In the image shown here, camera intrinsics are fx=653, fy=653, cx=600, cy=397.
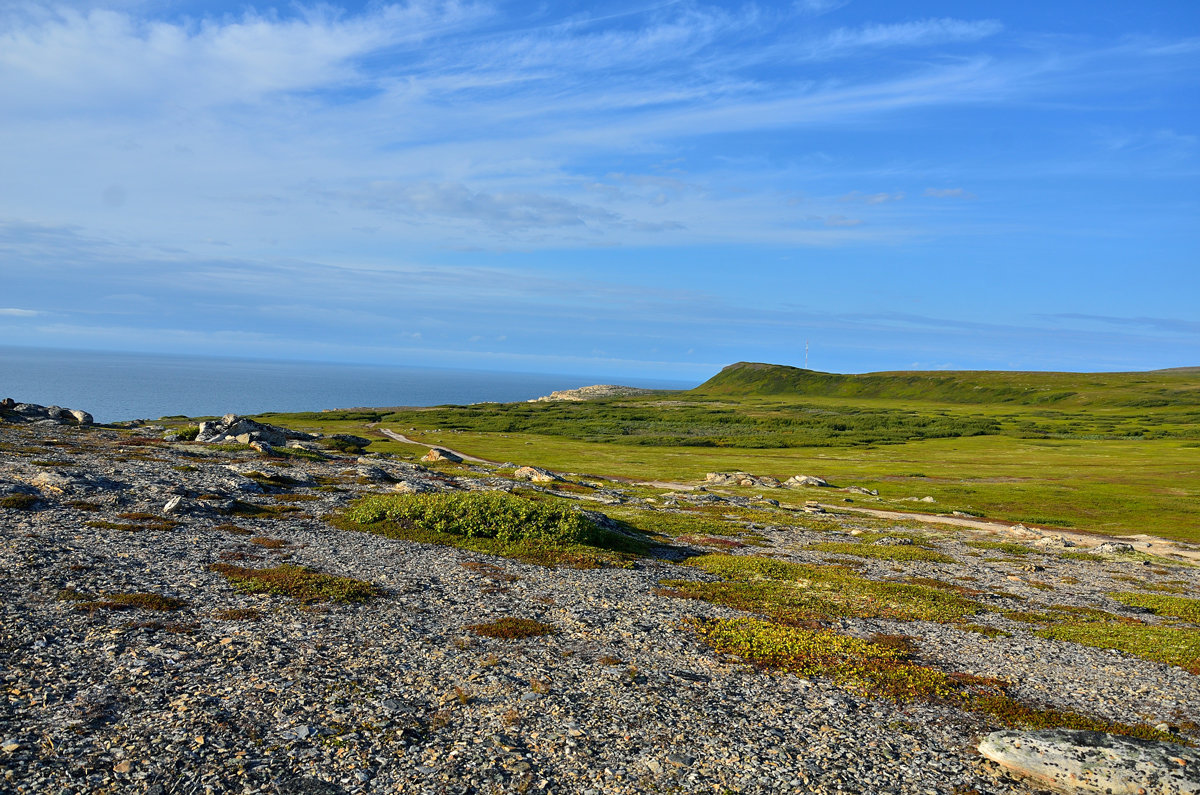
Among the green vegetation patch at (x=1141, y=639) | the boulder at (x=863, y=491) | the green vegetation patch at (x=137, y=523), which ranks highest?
the green vegetation patch at (x=137, y=523)

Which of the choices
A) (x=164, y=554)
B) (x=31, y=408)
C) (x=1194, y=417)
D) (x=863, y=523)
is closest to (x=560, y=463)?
(x=863, y=523)

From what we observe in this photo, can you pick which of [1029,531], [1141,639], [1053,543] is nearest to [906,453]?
[1029,531]

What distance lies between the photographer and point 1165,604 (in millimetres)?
32969

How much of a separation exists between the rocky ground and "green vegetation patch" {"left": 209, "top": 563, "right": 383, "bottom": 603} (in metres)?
0.70

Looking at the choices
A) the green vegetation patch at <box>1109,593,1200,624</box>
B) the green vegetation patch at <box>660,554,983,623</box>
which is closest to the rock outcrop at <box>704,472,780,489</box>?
the green vegetation patch at <box>660,554,983,623</box>

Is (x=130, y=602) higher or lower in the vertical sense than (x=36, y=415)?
lower

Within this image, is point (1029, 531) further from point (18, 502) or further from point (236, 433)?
point (236, 433)

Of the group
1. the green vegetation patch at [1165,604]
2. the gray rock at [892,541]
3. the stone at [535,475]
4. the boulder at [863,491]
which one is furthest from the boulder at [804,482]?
the green vegetation patch at [1165,604]

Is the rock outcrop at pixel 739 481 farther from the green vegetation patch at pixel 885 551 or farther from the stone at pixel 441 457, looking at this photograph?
the green vegetation patch at pixel 885 551

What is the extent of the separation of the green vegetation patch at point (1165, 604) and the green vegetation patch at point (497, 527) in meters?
25.5

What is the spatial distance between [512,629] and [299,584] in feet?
29.1

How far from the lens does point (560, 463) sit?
107250mm

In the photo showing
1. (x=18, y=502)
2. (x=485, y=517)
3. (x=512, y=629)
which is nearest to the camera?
(x=512, y=629)

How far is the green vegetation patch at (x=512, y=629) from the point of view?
70.8ft
